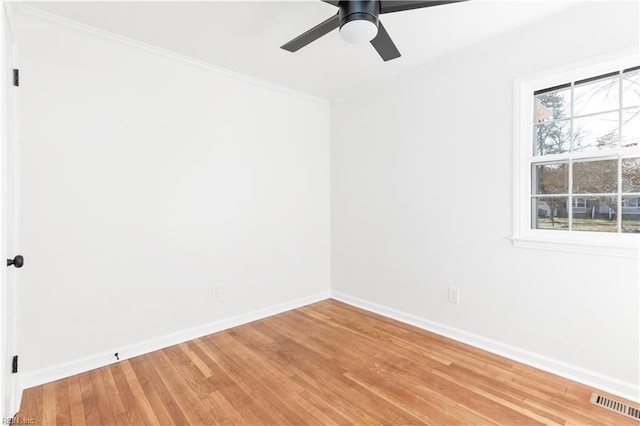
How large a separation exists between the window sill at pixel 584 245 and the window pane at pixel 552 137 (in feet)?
2.17

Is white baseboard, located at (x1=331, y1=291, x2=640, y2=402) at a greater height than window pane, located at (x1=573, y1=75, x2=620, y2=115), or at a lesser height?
lesser

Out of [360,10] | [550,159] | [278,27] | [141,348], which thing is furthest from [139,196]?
[550,159]

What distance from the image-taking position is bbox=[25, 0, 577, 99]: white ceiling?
218cm

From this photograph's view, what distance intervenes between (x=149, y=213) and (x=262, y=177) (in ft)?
3.89

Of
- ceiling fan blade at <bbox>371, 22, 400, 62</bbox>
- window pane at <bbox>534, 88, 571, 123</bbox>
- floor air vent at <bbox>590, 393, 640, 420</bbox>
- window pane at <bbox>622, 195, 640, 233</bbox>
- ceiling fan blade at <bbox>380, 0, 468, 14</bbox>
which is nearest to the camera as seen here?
ceiling fan blade at <bbox>380, 0, 468, 14</bbox>

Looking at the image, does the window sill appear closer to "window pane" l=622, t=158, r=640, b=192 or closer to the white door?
"window pane" l=622, t=158, r=640, b=192

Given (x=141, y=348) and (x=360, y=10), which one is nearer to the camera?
(x=360, y=10)

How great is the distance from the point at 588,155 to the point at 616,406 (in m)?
1.60

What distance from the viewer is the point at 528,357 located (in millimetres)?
2457

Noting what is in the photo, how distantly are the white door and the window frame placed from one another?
312 cm

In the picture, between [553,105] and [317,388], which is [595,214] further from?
[317,388]

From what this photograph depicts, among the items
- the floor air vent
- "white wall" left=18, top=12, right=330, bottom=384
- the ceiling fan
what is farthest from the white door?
the floor air vent

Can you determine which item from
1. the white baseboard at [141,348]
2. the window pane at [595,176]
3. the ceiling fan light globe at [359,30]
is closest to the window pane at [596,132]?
the window pane at [595,176]

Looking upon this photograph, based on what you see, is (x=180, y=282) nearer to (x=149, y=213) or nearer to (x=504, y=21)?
(x=149, y=213)
